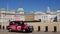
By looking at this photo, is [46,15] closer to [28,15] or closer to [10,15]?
[28,15]

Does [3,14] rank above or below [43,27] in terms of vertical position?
above

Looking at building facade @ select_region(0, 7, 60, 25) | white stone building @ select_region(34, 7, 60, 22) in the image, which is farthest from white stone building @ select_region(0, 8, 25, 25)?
white stone building @ select_region(34, 7, 60, 22)

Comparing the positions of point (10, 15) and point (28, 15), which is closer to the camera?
point (10, 15)

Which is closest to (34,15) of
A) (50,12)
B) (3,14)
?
(50,12)

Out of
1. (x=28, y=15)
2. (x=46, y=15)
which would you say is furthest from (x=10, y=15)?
(x=46, y=15)

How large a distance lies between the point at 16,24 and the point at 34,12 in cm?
366

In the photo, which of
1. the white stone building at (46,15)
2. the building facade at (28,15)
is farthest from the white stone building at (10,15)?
the white stone building at (46,15)

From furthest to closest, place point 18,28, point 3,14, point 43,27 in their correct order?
point 3,14, point 43,27, point 18,28

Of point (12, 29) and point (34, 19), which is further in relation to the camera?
point (34, 19)

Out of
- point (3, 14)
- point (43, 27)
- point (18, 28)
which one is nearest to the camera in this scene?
point (18, 28)

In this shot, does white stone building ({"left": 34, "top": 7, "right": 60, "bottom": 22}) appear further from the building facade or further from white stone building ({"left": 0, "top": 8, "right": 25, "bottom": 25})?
white stone building ({"left": 0, "top": 8, "right": 25, "bottom": 25})

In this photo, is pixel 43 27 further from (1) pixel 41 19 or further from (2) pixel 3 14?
(2) pixel 3 14

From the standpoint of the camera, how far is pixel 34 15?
14.5 m

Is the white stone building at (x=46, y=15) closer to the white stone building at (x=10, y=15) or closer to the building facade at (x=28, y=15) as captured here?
the building facade at (x=28, y=15)
